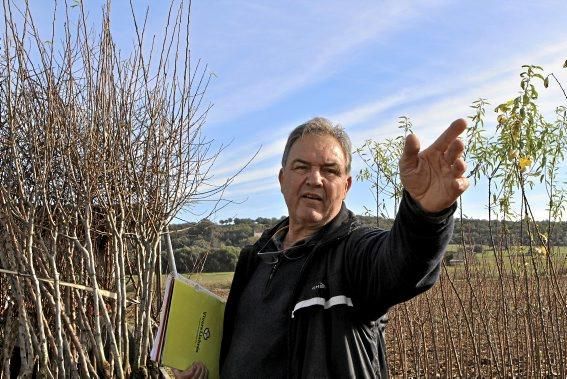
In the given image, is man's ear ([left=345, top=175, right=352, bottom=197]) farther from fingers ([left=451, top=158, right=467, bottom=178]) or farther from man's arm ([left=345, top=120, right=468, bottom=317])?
fingers ([left=451, top=158, right=467, bottom=178])

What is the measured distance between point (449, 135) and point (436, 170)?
0.08 m

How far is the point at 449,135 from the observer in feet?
3.68

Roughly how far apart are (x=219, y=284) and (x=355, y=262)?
545 inches

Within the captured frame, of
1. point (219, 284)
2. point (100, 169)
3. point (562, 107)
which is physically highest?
point (562, 107)

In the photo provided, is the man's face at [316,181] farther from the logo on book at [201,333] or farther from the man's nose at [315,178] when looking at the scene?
the logo on book at [201,333]

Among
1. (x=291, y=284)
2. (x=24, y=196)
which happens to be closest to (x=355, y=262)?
(x=291, y=284)

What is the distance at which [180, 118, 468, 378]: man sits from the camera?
1168 mm

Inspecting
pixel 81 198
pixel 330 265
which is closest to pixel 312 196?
pixel 330 265

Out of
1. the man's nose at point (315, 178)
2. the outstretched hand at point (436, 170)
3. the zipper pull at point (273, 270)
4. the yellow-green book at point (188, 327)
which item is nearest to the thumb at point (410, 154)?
the outstretched hand at point (436, 170)

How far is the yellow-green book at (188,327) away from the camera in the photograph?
167 cm

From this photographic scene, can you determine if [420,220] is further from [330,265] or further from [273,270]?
[273,270]

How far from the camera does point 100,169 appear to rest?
4.45m

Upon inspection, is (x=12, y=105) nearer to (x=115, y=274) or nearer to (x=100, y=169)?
(x=100, y=169)

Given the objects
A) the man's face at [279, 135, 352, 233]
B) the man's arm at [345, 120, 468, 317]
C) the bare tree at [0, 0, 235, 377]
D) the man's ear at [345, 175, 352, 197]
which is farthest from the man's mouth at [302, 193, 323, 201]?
the bare tree at [0, 0, 235, 377]
